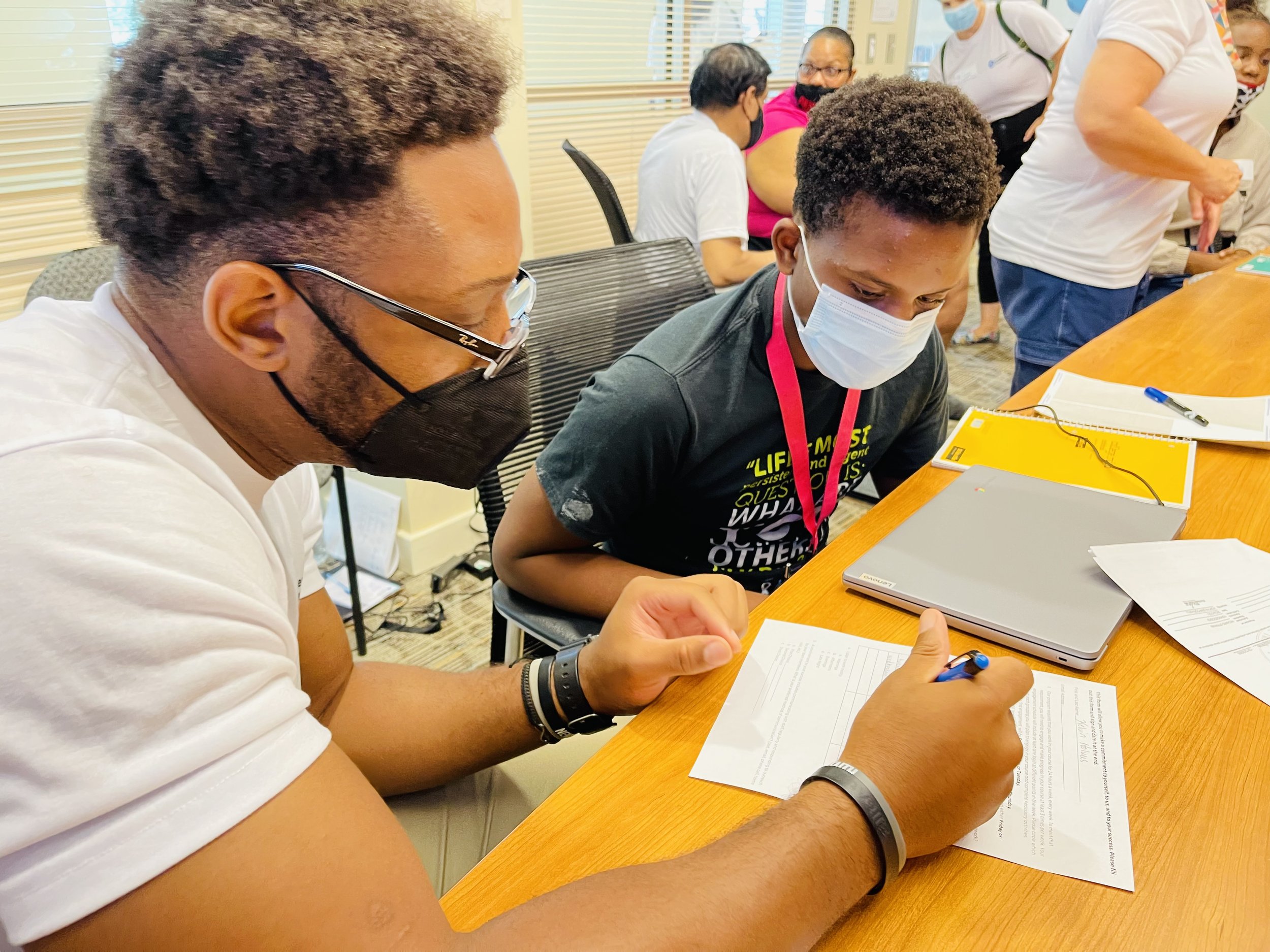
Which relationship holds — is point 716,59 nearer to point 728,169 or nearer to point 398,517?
point 728,169

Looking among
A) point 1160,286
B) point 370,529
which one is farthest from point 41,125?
point 1160,286

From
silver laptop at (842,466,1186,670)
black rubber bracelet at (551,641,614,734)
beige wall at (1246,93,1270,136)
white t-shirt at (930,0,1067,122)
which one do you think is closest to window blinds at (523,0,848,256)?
white t-shirt at (930,0,1067,122)

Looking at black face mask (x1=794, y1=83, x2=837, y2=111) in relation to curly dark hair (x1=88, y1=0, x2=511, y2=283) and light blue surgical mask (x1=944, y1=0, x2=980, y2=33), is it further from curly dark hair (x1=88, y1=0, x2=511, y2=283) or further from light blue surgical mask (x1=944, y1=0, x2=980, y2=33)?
curly dark hair (x1=88, y1=0, x2=511, y2=283)

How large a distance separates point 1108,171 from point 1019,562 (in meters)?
1.36

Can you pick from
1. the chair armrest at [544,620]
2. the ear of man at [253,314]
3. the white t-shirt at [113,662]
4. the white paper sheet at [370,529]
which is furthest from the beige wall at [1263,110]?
the white t-shirt at [113,662]

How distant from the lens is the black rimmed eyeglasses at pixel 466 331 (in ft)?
2.07

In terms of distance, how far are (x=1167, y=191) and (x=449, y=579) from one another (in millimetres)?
1963

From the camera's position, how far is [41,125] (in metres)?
1.61

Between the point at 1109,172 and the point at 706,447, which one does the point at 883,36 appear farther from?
the point at 706,447

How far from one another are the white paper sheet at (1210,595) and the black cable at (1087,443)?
13 cm

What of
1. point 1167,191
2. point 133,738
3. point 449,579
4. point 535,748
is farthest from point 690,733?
point 1167,191

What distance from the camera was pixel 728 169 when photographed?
8.11ft

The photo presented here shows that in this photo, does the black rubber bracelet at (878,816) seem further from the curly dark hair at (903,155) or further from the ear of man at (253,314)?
the curly dark hair at (903,155)

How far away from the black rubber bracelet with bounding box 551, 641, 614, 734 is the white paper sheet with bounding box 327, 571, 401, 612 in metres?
1.36
